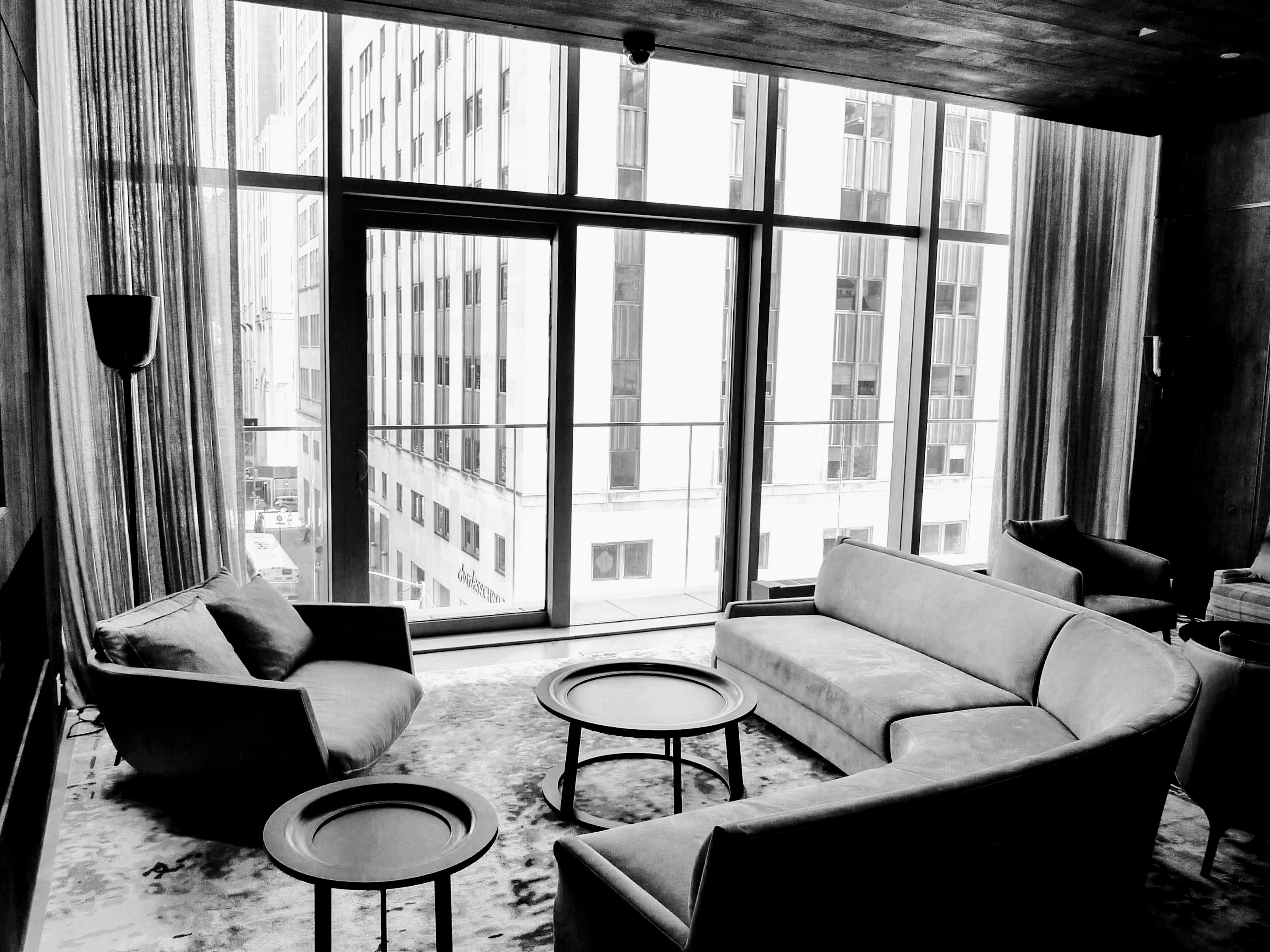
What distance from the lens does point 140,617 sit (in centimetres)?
321

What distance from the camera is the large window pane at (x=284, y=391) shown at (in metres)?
4.58

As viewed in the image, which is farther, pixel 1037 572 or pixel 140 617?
pixel 1037 572

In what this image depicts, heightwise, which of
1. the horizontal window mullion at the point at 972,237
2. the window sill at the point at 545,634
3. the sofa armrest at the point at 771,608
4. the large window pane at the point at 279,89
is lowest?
the window sill at the point at 545,634

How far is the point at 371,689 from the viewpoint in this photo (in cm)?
348

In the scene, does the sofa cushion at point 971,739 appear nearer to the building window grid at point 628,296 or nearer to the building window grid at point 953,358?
the building window grid at point 628,296

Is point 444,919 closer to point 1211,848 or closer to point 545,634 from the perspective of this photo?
point 1211,848

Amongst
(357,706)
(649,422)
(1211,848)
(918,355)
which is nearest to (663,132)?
(649,422)

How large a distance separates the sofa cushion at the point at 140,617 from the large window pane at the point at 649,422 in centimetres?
222

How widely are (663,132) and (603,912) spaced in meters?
4.53

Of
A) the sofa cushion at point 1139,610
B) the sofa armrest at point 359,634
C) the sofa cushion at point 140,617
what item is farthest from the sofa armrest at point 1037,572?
the sofa cushion at point 140,617

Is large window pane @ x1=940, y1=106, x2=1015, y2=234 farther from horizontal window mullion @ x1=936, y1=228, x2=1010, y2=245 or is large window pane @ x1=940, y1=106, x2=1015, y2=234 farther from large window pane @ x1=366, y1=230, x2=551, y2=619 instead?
large window pane @ x1=366, y1=230, x2=551, y2=619

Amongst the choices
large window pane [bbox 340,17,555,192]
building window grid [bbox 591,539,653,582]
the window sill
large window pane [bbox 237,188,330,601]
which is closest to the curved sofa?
the window sill

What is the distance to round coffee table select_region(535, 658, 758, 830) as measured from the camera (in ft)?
9.83

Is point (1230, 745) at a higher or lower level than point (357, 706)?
higher
